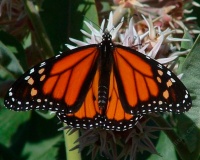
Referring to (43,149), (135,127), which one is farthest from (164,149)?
(43,149)

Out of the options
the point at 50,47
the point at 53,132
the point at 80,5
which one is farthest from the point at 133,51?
the point at 53,132

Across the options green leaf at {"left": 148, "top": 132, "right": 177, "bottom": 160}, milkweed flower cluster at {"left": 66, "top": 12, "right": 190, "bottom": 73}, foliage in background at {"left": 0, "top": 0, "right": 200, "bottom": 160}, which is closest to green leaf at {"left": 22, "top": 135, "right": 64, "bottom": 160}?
foliage in background at {"left": 0, "top": 0, "right": 200, "bottom": 160}

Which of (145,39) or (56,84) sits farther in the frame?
(145,39)

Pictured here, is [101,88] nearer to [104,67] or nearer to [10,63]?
[104,67]

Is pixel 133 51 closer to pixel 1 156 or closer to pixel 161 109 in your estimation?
A: pixel 161 109

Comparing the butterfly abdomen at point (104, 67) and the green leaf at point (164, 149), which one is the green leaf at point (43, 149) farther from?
the butterfly abdomen at point (104, 67)

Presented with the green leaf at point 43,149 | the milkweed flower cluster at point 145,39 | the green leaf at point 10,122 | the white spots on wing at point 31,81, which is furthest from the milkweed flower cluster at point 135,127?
the green leaf at point 10,122

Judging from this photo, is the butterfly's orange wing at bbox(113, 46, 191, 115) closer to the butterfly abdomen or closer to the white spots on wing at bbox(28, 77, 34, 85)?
Answer: the butterfly abdomen
